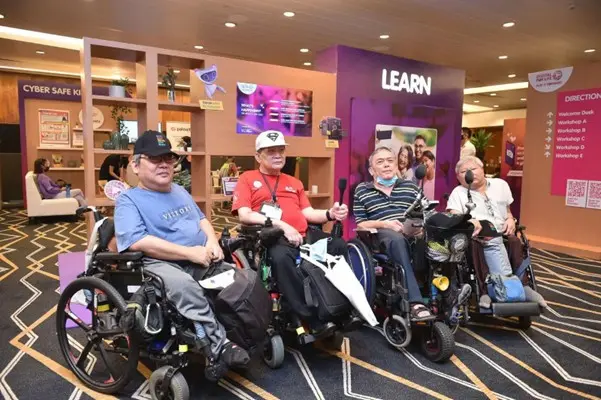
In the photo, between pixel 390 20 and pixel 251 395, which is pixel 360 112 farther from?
pixel 251 395

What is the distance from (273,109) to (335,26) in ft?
9.01

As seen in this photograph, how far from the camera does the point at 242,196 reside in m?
2.86

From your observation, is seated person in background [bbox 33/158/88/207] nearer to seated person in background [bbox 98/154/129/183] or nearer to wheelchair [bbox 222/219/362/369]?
seated person in background [bbox 98/154/129/183]

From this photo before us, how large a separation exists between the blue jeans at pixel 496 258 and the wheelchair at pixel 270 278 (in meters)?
1.09

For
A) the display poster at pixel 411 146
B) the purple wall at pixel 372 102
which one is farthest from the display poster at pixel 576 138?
the display poster at pixel 411 146

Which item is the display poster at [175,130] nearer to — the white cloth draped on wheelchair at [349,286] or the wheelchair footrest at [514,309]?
the white cloth draped on wheelchair at [349,286]

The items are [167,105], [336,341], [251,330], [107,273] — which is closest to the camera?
[251,330]

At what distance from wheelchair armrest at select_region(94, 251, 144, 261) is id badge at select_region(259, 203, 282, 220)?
3.11 feet

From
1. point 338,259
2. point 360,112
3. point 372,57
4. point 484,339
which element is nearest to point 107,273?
point 338,259

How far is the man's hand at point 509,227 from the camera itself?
3.09 metres

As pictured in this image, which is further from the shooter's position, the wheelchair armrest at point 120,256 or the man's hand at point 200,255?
the man's hand at point 200,255

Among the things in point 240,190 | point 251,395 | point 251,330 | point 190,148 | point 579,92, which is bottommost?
point 251,395

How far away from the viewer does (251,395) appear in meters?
2.17

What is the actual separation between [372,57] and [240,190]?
2831mm
